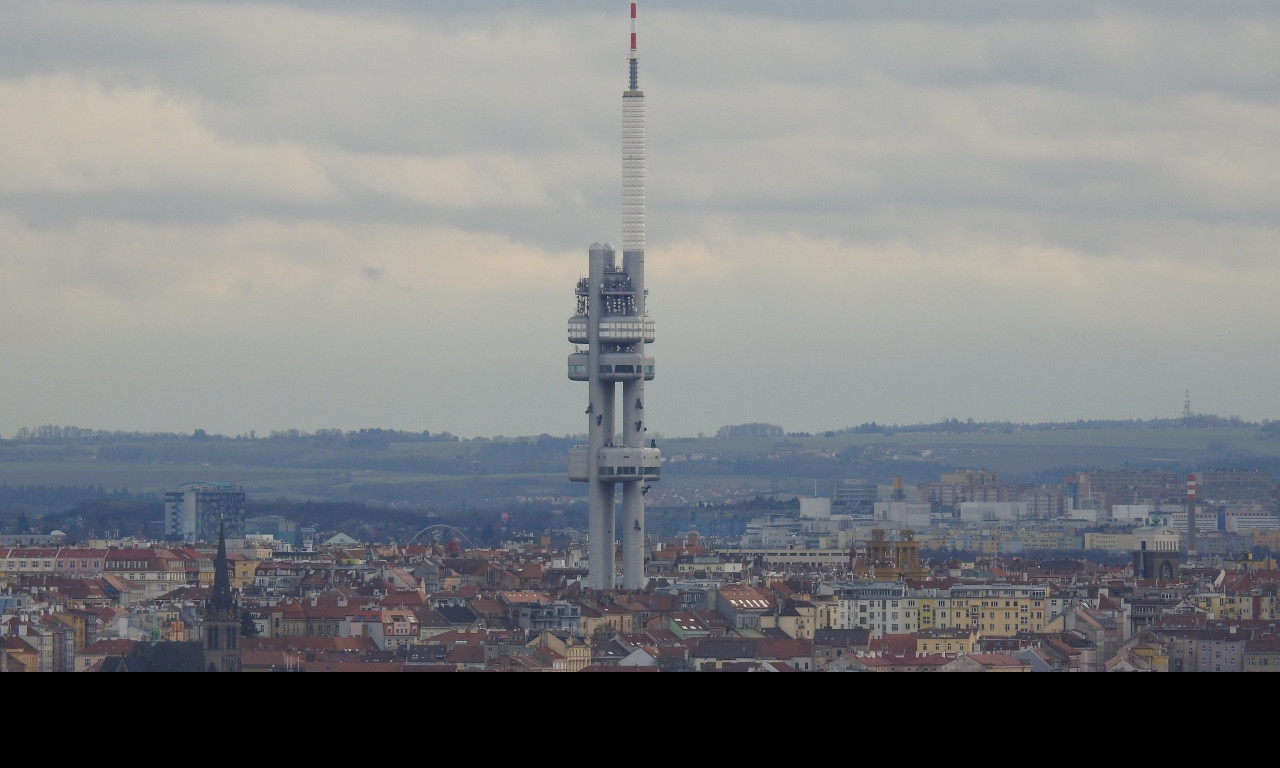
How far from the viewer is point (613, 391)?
68.4 meters

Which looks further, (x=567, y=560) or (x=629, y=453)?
(x=567, y=560)

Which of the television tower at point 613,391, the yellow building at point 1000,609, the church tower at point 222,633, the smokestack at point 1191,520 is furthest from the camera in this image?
the smokestack at point 1191,520

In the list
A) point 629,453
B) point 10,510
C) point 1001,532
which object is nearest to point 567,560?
point 629,453

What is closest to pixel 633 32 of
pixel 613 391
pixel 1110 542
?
pixel 613 391

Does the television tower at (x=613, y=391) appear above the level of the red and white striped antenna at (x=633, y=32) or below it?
below

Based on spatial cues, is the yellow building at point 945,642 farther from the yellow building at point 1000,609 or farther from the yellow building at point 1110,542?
the yellow building at point 1110,542

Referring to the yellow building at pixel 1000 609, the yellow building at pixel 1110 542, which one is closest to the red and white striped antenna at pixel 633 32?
the yellow building at pixel 1000 609

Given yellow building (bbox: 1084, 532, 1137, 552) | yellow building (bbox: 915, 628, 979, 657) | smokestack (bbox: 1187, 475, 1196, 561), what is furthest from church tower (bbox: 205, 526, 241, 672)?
smokestack (bbox: 1187, 475, 1196, 561)

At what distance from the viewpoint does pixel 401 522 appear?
420 feet

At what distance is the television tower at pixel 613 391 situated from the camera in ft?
219

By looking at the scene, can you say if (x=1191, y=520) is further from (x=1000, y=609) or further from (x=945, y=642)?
(x=945, y=642)
